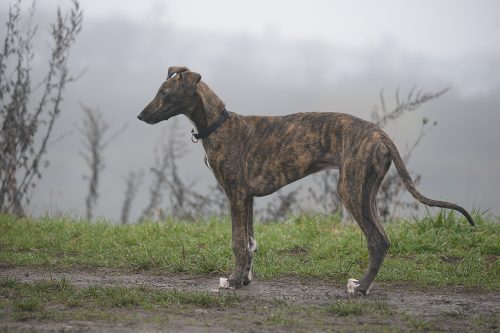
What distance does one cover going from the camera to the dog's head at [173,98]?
7.57m

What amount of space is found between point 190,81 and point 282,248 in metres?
3.29

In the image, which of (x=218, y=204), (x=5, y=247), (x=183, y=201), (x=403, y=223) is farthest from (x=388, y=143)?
Result: (x=183, y=201)

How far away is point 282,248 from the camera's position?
9922 millimetres

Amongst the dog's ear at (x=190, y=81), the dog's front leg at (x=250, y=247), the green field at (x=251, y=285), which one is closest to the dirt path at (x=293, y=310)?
the green field at (x=251, y=285)

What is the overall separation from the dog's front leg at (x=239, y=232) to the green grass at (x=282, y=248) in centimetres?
79

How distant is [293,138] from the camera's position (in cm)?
751

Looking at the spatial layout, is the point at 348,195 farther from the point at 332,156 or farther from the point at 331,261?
the point at 331,261

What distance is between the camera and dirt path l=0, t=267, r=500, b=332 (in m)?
5.64

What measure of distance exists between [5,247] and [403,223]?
6.06 m

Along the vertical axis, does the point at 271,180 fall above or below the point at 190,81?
below

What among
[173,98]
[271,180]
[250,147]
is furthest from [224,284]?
[173,98]

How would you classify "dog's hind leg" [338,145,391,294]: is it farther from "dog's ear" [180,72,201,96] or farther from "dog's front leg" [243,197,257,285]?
"dog's ear" [180,72,201,96]

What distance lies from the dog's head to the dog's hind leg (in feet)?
6.04

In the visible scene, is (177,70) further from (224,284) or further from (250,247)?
(224,284)
